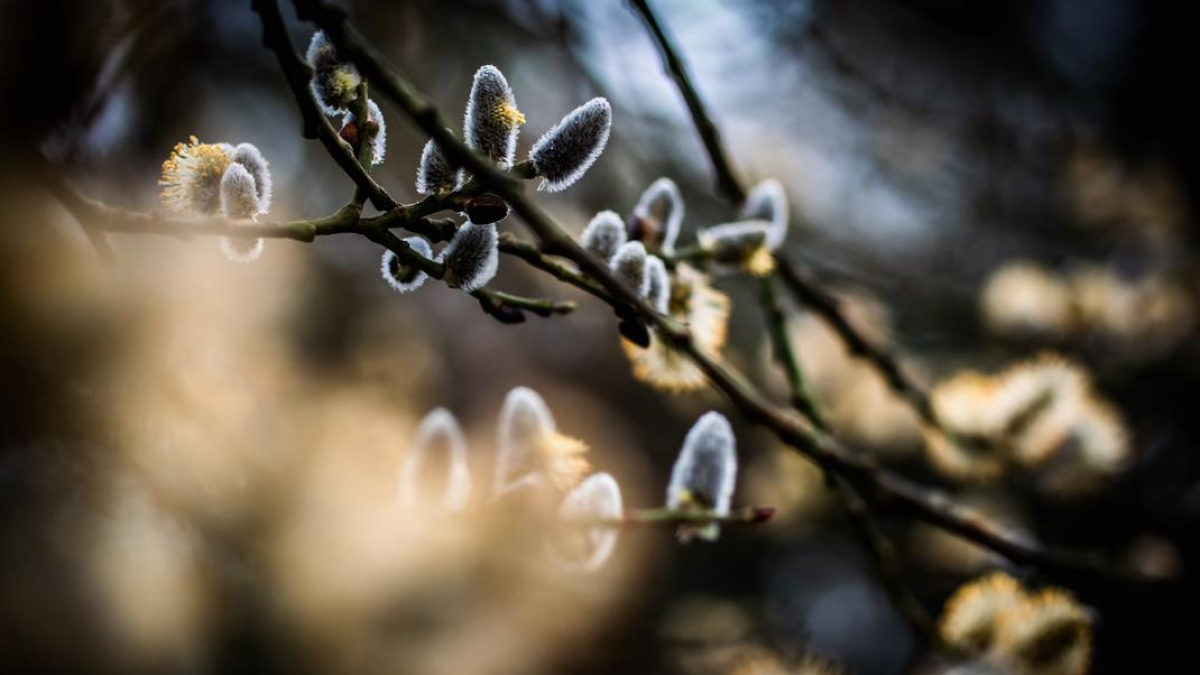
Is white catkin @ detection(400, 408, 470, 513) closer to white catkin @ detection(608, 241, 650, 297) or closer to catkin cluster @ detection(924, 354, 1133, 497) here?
white catkin @ detection(608, 241, 650, 297)

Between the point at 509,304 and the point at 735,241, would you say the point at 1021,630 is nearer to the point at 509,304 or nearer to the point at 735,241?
the point at 735,241

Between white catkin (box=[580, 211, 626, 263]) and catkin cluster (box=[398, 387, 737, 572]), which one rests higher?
white catkin (box=[580, 211, 626, 263])

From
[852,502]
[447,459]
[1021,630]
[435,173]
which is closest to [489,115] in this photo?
[435,173]

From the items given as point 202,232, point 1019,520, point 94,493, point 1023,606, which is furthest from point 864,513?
point 1019,520

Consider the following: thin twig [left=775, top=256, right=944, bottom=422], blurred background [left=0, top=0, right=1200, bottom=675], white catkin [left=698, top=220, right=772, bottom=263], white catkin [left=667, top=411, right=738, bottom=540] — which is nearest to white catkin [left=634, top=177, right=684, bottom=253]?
white catkin [left=698, top=220, right=772, bottom=263]

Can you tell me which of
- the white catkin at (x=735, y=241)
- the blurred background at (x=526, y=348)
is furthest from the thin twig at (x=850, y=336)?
the blurred background at (x=526, y=348)

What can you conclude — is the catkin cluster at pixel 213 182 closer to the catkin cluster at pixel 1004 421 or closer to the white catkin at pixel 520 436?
the white catkin at pixel 520 436

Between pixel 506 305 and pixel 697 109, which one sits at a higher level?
pixel 697 109
